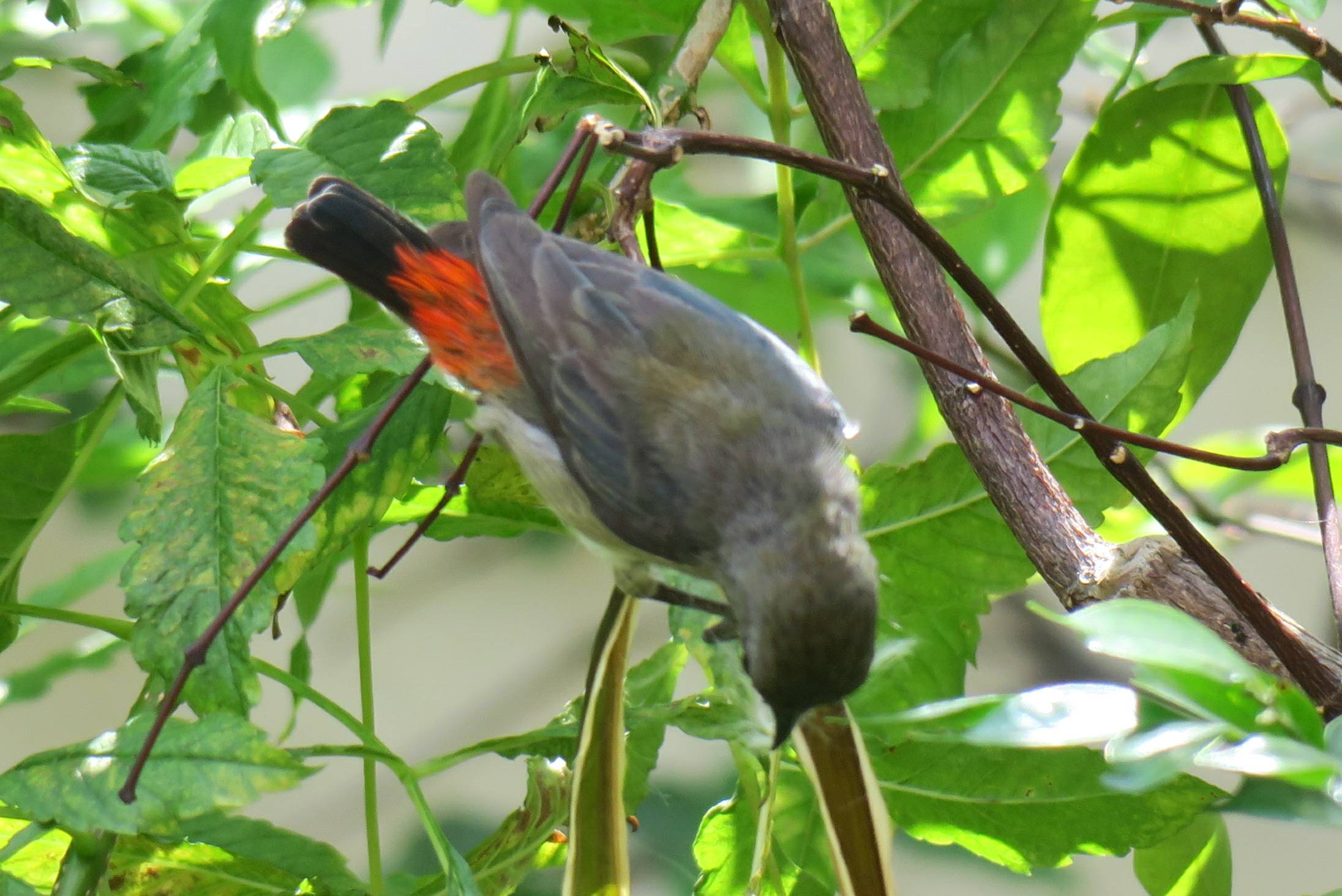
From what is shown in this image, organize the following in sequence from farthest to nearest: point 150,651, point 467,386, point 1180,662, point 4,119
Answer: point 467,386 → point 4,119 → point 150,651 → point 1180,662

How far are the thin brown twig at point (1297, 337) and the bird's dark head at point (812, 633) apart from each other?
28cm

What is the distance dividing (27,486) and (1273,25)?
3.06 feet

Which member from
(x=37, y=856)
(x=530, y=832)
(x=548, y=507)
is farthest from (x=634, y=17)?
(x=37, y=856)

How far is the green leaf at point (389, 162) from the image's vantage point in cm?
77

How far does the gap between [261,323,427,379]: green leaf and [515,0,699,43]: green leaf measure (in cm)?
37

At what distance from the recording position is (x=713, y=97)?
1.80m

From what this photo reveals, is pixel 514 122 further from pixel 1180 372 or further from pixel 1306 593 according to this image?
pixel 1306 593

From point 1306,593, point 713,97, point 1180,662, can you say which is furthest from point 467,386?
point 1306,593

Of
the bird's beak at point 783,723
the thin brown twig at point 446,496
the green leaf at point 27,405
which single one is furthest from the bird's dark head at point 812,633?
the green leaf at point 27,405

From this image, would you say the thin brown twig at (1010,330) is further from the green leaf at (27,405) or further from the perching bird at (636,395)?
the green leaf at (27,405)

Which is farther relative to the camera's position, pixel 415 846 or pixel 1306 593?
pixel 1306 593

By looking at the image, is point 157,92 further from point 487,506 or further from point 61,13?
point 487,506

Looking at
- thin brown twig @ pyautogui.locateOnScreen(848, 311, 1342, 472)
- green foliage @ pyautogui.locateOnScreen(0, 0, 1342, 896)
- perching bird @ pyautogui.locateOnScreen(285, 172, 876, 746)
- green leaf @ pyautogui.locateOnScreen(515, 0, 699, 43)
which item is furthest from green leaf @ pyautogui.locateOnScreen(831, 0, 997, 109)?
thin brown twig @ pyautogui.locateOnScreen(848, 311, 1342, 472)

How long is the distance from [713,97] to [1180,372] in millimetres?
1152
